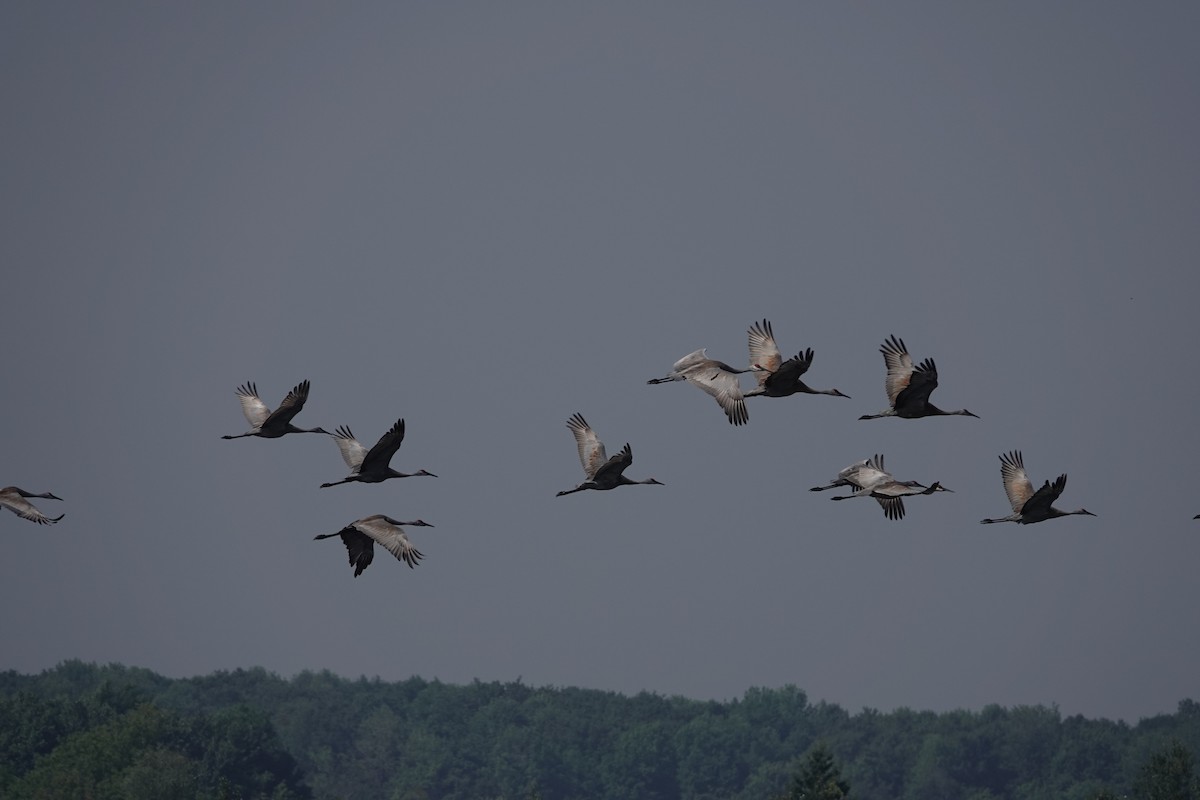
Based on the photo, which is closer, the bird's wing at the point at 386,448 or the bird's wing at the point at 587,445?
the bird's wing at the point at 386,448

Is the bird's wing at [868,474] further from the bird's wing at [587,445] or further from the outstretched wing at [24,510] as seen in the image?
the outstretched wing at [24,510]

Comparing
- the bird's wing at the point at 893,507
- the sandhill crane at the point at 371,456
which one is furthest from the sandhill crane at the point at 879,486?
the sandhill crane at the point at 371,456

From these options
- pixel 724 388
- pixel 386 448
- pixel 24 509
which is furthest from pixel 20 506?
pixel 724 388

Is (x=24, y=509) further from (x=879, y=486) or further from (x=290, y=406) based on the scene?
(x=879, y=486)

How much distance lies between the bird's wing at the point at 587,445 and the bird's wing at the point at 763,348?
184 inches

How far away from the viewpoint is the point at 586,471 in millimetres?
49250

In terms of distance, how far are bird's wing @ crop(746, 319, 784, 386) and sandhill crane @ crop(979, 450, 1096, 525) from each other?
6246mm

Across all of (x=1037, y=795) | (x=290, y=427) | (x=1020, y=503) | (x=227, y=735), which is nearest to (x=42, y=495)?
(x=290, y=427)

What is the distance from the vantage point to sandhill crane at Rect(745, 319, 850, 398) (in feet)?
156

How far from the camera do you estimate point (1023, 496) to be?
48094 mm

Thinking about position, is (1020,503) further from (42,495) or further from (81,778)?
(81,778)

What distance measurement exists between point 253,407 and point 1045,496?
2019 centimetres

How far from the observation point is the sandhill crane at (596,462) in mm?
46875

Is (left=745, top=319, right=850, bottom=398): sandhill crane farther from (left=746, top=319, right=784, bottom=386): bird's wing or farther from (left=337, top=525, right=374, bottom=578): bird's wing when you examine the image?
(left=337, top=525, right=374, bottom=578): bird's wing
